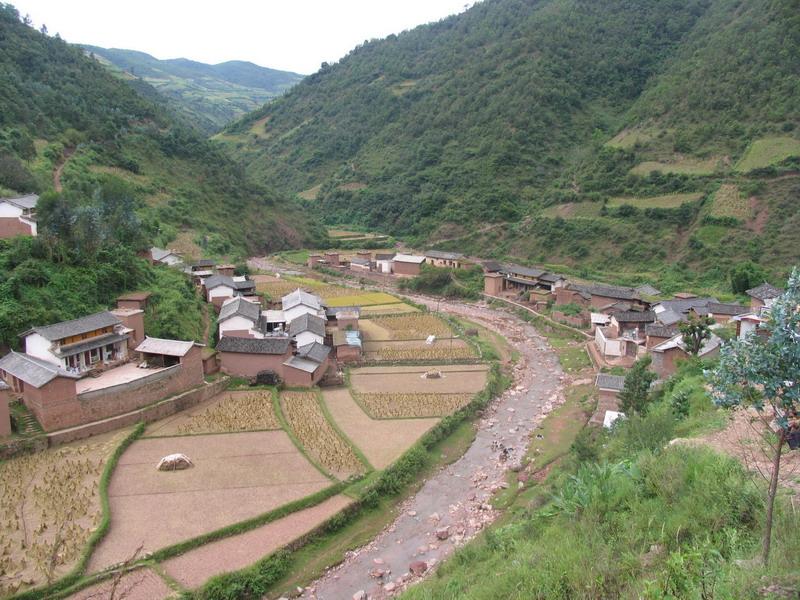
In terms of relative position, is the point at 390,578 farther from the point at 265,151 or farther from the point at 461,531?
the point at 265,151

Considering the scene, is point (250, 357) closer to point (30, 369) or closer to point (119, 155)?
point (30, 369)

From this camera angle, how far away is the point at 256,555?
1442 centimetres

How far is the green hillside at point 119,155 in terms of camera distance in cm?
4394

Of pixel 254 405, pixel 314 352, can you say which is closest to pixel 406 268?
pixel 314 352

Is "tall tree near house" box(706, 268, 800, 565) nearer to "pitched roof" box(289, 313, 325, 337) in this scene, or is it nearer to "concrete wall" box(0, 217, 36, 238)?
"pitched roof" box(289, 313, 325, 337)

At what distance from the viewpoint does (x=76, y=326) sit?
22.4 metres

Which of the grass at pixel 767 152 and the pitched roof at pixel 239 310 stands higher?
the grass at pixel 767 152

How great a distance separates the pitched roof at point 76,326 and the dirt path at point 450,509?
13.8 meters

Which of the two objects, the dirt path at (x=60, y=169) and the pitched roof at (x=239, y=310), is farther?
the dirt path at (x=60, y=169)

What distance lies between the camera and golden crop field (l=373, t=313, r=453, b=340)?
115 feet

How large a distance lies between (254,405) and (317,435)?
3.63 meters

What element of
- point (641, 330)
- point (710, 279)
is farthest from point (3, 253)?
point (710, 279)

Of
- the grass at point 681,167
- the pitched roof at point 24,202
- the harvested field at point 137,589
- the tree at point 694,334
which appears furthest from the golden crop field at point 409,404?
→ the grass at point 681,167

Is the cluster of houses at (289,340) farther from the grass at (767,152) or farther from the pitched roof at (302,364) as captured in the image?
the grass at (767,152)
